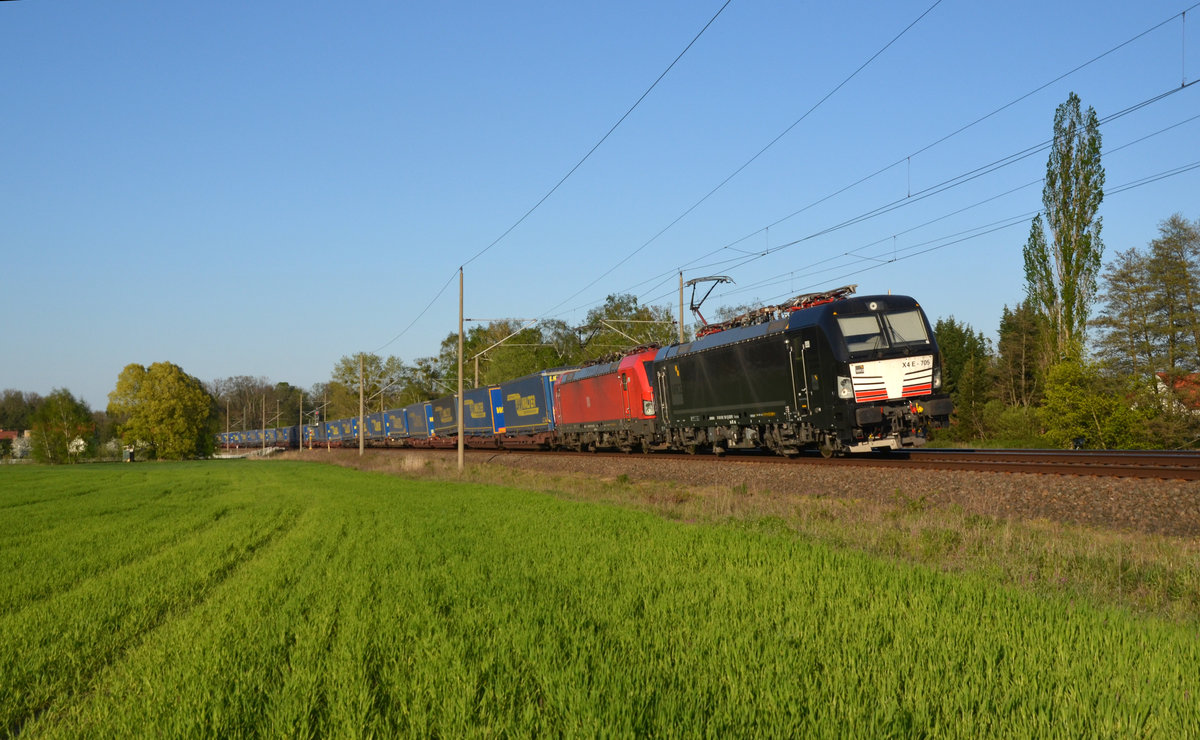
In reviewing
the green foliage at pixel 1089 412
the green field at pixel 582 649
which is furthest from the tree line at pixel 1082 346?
the green field at pixel 582 649

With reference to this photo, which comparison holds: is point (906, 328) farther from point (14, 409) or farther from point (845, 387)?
point (14, 409)

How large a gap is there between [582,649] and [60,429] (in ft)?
308

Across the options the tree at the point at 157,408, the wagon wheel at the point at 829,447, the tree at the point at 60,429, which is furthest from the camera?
the tree at the point at 157,408

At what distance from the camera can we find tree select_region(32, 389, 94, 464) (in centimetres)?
8269

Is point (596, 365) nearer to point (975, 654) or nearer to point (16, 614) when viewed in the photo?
point (16, 614)

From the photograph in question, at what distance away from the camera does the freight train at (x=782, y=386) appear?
18.6 m

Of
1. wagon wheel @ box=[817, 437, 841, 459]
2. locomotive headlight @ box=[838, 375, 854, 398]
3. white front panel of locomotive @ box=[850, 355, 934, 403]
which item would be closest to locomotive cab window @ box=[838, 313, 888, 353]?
white front panel of locomotive @ box=[850, 355, 934, 403]

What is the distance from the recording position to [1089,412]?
3422 cm

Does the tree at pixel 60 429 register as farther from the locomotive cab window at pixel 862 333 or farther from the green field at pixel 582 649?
the locomotive cab window at pixel 862 333

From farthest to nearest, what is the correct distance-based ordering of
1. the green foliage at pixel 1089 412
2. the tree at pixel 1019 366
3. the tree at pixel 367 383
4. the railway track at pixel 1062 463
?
the tree at pixel 367 383 → the tree at pixel 1019 366 → the green foliage at pixel 1089 412 → the railway track at pixel 1062 463

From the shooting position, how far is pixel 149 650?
702 cm

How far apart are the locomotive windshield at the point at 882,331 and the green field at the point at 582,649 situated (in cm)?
788

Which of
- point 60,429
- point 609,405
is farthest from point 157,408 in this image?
point 609,405

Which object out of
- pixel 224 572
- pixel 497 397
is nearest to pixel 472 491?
pixel 224 572
